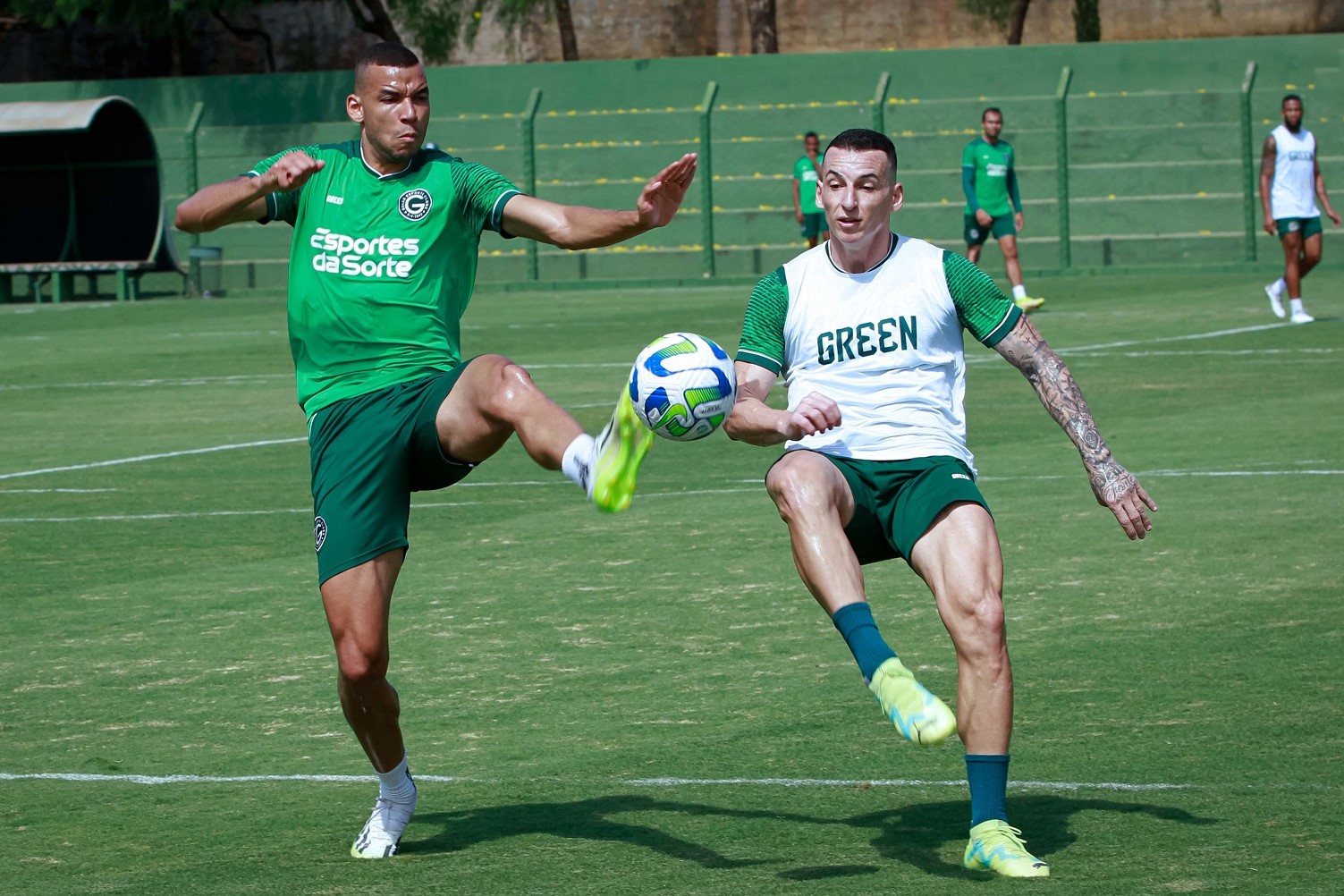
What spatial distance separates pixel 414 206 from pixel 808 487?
1505mm

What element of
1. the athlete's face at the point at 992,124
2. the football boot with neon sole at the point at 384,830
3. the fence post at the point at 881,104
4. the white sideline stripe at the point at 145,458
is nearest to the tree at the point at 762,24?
the fence post at the point at 881,104

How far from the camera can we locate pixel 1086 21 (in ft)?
137

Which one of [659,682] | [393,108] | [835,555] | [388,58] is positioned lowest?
[659,682]

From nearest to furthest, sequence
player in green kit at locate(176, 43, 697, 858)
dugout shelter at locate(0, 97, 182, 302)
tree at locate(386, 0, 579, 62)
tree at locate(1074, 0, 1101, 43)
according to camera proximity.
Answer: player in green kit at locate(176, 43, 697, 858) → dugout shelter at locate(0, 97, 182, 302) → tree at locate(1074, 0, 1101, 43) → tree at locate(386, 0, 579, 62)

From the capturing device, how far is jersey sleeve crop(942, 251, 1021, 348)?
6.19m

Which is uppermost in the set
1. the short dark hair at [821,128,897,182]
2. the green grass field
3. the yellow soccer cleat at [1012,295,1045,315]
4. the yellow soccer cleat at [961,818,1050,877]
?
the short dark hair at [821,128,897,182]

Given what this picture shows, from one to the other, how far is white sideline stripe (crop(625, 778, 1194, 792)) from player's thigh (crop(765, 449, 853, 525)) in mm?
980

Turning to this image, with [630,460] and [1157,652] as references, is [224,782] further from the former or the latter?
[1157,652]

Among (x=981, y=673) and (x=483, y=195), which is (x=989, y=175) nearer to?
(x=483, y=195)

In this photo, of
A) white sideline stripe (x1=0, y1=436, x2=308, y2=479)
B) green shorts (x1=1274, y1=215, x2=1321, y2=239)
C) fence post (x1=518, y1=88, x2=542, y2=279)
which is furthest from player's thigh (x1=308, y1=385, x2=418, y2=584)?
fence post (x1=518, y1=88, x2=542, y2=279)

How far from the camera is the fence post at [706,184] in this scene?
1396 inches

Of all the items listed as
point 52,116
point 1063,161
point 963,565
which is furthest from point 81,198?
point 963,565

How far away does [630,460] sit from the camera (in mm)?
5762

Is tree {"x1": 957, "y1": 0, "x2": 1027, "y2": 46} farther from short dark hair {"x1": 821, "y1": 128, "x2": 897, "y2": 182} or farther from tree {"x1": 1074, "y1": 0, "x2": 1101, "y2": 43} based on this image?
short dark hair {"x1": 821, "y1": 128, "x2": 897, "y2": 182}
